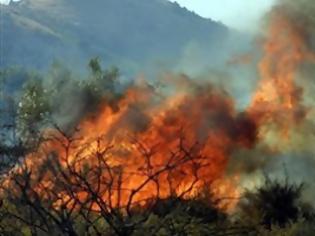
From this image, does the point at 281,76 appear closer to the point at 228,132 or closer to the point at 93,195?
the point at 228,132

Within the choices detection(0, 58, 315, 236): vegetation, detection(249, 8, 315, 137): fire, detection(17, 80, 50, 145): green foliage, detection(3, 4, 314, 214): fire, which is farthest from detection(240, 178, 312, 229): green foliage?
detection(17, 80, 50, 145): green foliage

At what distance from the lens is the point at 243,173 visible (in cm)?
Answer: 2902

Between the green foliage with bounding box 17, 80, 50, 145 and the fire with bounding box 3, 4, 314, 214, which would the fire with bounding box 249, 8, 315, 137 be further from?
the green foliage with bounding box 17, 80, 50, 145

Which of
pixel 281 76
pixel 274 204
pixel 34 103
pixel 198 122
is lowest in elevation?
pixel 274 204

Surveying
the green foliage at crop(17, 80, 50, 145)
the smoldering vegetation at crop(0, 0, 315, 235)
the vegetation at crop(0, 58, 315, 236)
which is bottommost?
the vegetation at crop(0, 58, 315, 236)

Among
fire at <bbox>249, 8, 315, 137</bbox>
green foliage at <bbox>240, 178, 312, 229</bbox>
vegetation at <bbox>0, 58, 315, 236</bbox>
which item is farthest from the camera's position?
fire at <bbox>249, 8, 315, 137</bbox>

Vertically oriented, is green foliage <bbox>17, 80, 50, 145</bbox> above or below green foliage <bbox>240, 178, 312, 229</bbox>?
above

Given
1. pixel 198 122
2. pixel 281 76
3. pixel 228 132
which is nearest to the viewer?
pixel 198 122

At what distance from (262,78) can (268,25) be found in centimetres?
259

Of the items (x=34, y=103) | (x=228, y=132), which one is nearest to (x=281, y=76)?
(x=228, y=132)

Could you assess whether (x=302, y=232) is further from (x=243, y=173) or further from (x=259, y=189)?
(x=243, y=173)

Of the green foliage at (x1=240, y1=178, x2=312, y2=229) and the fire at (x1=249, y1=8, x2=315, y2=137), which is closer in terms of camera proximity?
the green foliage at (x1=240, y1=178, x2=312, y2=229)

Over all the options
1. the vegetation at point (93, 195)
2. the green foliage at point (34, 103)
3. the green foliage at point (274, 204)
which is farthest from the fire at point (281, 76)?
the green foliage at point (34, 103)

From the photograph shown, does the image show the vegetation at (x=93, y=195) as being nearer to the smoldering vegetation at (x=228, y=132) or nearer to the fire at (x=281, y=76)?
the smoldering vegetation at (x=228, y=132)
